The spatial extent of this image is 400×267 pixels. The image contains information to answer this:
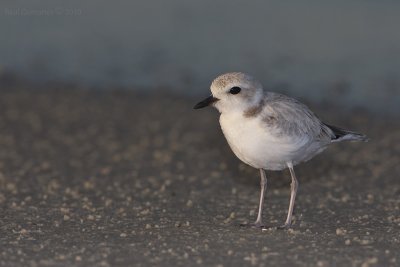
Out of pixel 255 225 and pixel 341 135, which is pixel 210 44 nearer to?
pixel 341 135

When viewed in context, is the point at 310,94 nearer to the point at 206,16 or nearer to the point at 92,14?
the point at 206,16

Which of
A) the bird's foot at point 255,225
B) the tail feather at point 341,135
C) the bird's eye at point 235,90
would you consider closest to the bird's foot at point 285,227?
the bird's foot at point 255,225

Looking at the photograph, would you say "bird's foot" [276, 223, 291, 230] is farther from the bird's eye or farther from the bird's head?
the bird's eye

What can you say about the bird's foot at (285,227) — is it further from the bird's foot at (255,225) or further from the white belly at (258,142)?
the white belly at (258,142)

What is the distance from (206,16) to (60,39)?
241 cm

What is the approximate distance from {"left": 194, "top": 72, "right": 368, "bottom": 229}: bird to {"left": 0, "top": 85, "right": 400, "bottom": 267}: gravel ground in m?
0.52

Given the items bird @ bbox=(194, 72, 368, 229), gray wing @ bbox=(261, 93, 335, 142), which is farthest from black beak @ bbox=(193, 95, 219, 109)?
gray wing @ bbox=(261, 93, 335, 142)

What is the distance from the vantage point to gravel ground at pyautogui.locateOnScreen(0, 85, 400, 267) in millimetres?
5562

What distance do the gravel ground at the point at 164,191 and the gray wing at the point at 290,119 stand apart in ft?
2.19

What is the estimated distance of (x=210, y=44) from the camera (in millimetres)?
12859

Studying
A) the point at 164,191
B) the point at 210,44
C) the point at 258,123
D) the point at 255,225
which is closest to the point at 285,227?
the point at 255,225

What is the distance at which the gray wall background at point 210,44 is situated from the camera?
11453 mm

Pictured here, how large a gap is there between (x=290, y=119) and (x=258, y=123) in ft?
0.88

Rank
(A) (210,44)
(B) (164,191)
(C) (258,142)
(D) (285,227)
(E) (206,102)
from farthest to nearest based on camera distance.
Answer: (A) (210,44), (B) (164,191), (D) (285,227), (E) (206,102), (C) (258,142)
